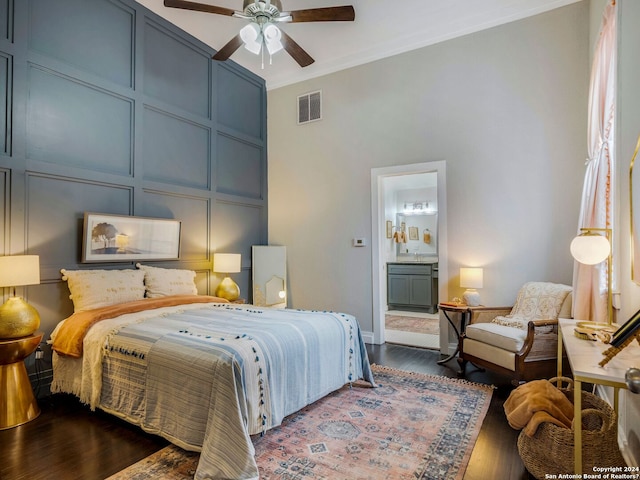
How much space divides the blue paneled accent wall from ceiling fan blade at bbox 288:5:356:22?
202cm

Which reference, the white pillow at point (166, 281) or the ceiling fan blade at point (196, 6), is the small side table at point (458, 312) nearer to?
the white pillow at point (166, 281)

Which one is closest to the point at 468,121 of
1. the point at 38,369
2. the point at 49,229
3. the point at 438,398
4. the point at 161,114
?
the point at 438,398

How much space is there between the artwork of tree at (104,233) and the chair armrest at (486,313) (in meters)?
3.69

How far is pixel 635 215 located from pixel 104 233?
412 centimetres

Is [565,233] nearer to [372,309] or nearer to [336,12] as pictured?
[372,309]

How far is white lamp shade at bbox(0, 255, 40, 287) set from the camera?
2.63 m

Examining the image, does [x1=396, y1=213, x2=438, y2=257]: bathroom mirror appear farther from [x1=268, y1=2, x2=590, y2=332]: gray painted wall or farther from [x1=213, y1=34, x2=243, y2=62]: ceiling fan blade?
[x1=213, y1=34, x2=243, y2=62]: ceiling fan blade

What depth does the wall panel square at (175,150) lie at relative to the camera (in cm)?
412

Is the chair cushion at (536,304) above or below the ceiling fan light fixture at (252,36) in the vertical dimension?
below

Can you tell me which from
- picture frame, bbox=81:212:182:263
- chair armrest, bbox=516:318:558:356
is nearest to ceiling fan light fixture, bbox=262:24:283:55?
picture frame, bbox=81:212:182:263

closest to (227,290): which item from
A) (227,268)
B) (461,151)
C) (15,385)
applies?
(227,268)

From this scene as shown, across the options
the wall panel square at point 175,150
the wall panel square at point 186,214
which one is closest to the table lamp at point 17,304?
the wall panel square at point 186,214

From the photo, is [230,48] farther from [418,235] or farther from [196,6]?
[418,235]

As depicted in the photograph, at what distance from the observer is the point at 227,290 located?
4.53m
